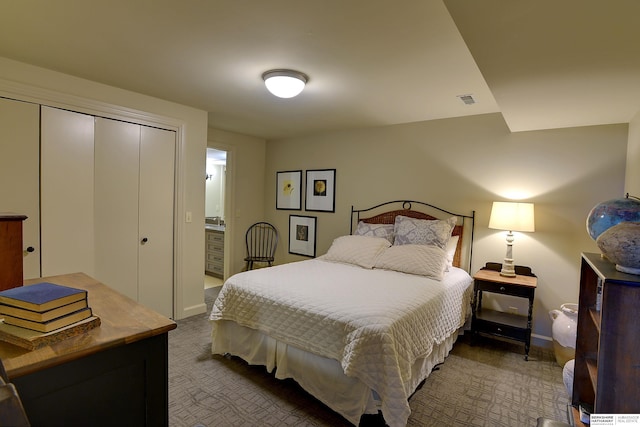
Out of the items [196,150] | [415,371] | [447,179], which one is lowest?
[415,371]

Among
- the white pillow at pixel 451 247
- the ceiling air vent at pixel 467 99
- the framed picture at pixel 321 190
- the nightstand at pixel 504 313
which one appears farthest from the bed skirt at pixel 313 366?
the framed picture at pixel 321 190

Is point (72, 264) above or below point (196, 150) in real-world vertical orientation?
below

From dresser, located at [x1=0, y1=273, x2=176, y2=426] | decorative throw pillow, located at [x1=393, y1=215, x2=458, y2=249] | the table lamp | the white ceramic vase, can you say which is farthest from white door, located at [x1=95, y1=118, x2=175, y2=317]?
the white ceramic vase

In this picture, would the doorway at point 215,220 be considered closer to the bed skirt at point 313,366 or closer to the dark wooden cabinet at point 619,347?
the bed skirt at point 313,366

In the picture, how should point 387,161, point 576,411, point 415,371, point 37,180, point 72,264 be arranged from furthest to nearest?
point 387,161 < point 72,264 < point 37,180 < point 415,371 < point 576,411

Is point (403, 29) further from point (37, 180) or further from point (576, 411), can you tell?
point (37, 180)

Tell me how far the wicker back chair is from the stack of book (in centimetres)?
394

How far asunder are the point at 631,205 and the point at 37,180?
3.76 metres

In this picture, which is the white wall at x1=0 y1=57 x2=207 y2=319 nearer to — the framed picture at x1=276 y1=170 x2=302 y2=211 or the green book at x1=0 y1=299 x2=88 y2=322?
the framed picture at x1=276 y1=170 x2=302 y2=211

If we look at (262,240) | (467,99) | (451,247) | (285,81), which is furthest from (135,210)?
(467,99)

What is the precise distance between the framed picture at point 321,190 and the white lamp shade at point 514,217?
80.3 inches

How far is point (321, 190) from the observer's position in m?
4.53

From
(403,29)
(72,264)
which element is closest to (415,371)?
(403,29)

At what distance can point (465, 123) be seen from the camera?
3.39 meters
